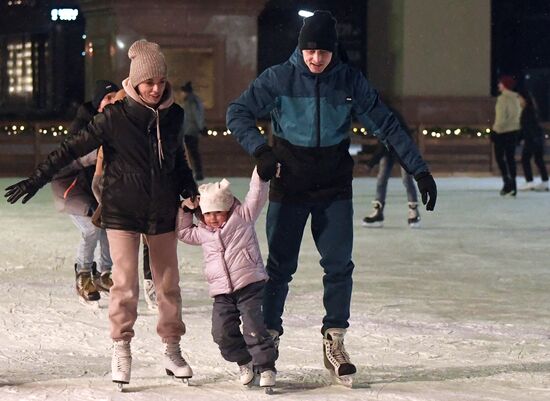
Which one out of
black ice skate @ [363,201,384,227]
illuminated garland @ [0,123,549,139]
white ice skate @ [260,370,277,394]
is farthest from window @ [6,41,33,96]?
white ice skate @ [260,370,277,394]

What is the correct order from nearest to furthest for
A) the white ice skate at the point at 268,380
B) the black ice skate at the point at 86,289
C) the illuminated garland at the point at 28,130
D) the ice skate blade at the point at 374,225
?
the white ice skate at the point at 268,380, the black ice skate at the point at 86,289, the ice skate blade at the point at 374,225, the illuminated garland at the point at 28,130

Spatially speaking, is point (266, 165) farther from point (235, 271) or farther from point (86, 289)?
point (86, 289)

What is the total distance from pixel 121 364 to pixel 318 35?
153 centimetres

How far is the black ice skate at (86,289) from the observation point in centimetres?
Result: 863

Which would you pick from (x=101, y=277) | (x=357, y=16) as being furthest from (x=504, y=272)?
(x=357, y=16)

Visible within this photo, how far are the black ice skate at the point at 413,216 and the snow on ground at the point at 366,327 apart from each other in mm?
557

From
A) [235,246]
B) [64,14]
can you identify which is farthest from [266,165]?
[64,14]

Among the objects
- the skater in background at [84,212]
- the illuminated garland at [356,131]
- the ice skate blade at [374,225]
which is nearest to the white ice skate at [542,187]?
the illuminated garland at [356,131]

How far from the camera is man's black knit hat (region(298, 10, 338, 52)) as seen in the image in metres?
6.10

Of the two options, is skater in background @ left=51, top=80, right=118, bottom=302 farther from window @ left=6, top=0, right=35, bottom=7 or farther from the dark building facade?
window @ left=6, top=0, right=35, bottom=7

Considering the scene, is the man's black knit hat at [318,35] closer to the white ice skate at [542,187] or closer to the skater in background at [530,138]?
the skater in background at [530,138]

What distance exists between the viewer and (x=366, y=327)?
7.79m

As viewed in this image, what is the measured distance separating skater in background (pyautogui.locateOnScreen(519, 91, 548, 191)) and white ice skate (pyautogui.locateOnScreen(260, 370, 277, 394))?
14.2 m

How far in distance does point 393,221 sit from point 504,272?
14.4 feet
